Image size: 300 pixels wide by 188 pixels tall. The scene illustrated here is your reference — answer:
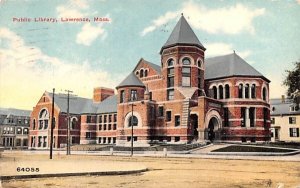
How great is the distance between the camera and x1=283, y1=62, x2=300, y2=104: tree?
1274 cm

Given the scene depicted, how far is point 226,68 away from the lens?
3156 centimetres

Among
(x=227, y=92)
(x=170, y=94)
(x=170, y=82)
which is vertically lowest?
(x=170, y=94)

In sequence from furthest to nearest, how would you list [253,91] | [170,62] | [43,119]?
1. [43,119]
2. [253,91]
3. [170,62]

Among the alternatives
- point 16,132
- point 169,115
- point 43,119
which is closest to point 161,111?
point 169,115

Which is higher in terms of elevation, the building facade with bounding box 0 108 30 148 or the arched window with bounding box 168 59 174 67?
the arched window with bounding box 168 59 174 67

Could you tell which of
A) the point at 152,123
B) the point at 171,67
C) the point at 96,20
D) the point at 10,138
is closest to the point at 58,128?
the point at 152,123

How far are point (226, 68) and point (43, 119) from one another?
2149 cm

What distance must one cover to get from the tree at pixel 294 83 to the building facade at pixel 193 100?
13.1 metres

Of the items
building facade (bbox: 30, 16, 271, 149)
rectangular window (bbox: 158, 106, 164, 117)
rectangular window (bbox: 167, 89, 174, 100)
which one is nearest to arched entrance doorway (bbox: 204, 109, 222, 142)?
building facade (bbox: 30, 16, 271, 149)

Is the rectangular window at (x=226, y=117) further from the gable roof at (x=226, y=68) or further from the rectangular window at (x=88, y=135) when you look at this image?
the rectangular window at (x=88, y=135)

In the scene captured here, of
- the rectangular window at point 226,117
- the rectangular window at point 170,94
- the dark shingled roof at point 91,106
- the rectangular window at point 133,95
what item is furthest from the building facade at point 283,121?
the dark shingled roof at point 91,106

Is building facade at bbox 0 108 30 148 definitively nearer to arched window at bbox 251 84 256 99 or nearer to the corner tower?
the corner tower

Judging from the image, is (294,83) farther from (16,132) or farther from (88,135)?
(16,132)

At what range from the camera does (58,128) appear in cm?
3822
